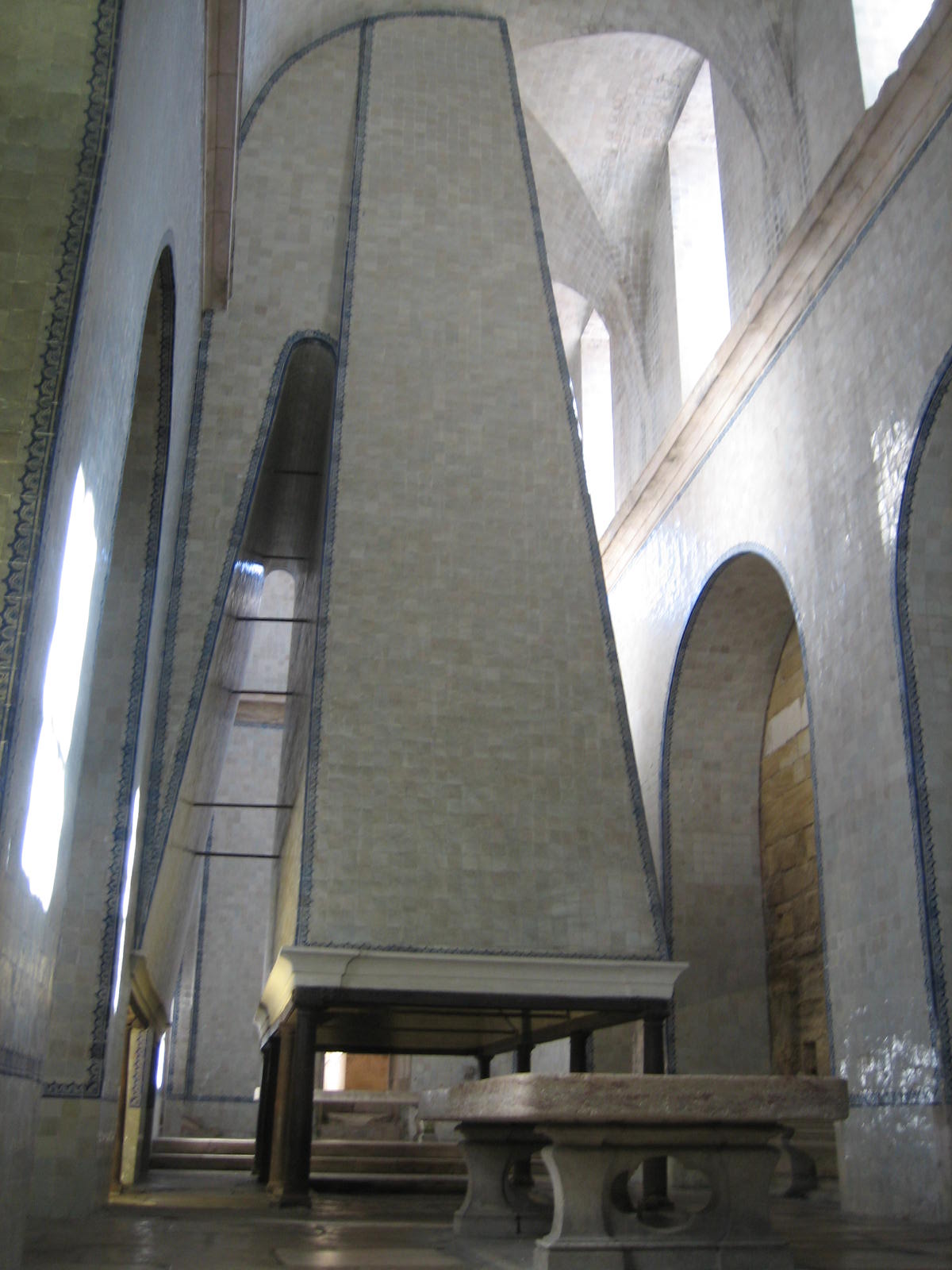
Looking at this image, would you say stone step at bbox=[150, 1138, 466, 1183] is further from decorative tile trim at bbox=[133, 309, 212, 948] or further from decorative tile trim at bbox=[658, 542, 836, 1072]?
decorative tile trim at bbox=[133, 309, 212, 948]

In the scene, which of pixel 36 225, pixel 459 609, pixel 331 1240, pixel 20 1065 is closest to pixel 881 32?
pixel 459 609

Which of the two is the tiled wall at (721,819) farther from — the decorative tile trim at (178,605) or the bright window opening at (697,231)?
the decorative tile trim at (178,605)

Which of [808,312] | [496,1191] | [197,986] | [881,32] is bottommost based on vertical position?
[496,1191]

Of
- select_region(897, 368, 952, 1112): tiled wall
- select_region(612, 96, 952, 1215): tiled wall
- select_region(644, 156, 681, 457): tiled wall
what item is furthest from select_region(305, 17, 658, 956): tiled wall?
select_region(644, 156, 681, 457): tiled wall

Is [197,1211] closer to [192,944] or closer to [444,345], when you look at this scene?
[444,345]

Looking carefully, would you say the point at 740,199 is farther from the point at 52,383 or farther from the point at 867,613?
the point at 52,383

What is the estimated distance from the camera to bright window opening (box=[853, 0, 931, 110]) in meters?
7.77

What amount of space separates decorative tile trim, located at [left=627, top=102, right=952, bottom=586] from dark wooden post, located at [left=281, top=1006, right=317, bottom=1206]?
5.45 metres

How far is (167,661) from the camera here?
23.6ft

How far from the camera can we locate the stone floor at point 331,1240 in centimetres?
394

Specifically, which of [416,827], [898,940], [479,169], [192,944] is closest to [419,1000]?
[416,827]

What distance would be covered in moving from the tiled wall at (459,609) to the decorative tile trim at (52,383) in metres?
3.22

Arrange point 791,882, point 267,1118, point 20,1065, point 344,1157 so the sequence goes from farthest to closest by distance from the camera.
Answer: point 344,1157, point 791,882, point 267,1118, point 20,1065

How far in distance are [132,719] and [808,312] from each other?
5.09 metres
